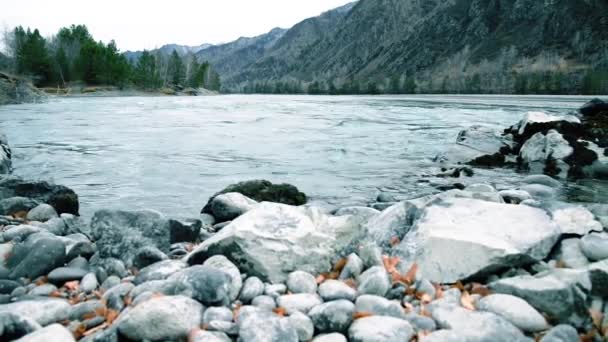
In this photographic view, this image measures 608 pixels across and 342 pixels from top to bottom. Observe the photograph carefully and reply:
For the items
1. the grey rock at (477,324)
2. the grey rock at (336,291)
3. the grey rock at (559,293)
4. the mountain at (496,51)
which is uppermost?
the mountain at (496,51)

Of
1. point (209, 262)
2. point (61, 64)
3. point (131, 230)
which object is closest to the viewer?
point (209, 262)

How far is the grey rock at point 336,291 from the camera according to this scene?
334cm

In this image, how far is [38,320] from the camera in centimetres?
305

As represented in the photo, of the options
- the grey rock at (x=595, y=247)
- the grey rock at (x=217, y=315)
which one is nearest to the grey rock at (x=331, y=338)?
the grey rock at (x=217, y=315)

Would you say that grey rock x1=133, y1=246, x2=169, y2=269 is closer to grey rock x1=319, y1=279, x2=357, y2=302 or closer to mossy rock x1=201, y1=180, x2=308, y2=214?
grey rock x1=319, y1=279, x2=357, y2=302

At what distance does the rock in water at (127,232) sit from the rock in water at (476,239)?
2533 millimetres

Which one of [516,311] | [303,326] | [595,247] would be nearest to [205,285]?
[303,326]

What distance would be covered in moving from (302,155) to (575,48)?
132 metres

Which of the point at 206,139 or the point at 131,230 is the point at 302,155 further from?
the point at 131,230

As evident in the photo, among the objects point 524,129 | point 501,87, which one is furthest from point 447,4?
point 524,129

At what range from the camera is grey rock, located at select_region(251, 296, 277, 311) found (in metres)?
3.23

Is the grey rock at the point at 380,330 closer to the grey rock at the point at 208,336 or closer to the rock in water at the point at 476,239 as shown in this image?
the grey rock at the point at 208,336

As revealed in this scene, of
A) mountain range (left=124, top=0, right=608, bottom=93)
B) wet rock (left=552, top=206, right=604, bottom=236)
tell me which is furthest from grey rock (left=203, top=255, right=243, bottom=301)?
mountain range (left=124, top=0, right=608, bottom=93)

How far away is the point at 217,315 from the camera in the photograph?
9.81 ft
